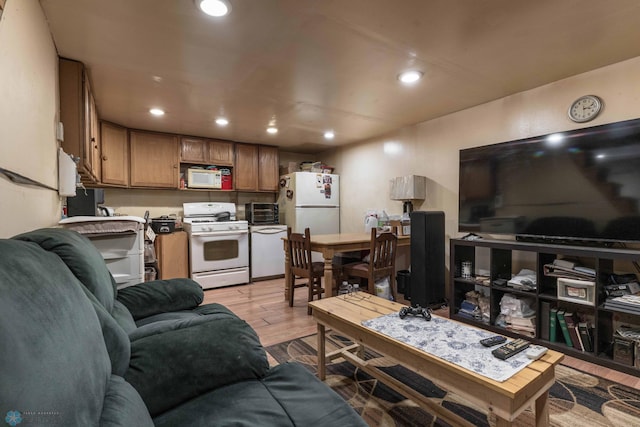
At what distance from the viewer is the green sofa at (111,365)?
1.66 ft

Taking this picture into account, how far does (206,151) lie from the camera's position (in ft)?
14.8

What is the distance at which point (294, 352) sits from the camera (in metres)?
2.31

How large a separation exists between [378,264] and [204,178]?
2.93 m

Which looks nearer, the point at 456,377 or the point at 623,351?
the point at 456,377

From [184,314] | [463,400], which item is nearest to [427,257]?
[463,400]

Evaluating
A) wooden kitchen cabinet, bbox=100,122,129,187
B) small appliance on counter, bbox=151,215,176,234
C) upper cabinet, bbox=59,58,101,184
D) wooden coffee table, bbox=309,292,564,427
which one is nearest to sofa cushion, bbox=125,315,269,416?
wooden coffee table, bbox=309,292,564,427

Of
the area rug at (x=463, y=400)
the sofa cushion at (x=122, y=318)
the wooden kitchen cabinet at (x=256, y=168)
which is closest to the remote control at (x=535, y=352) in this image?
the area rug at (x=463, y=400)

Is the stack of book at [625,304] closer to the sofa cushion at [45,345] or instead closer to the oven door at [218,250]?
the sofa cushion at [45,345]

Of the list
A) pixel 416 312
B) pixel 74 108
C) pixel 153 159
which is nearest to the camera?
pixel 416 312

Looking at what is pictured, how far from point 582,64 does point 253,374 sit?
3074 millimetres

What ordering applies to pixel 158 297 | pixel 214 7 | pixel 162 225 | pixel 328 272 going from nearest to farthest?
pixel 214 7
pixel 158 297
pixel 328 272
pixel 162 225

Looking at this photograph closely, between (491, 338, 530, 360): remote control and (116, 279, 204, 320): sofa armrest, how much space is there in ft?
5.81

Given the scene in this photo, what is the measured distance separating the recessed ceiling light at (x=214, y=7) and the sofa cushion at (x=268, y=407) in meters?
1.81

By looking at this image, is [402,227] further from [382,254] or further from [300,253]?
[300,253]
